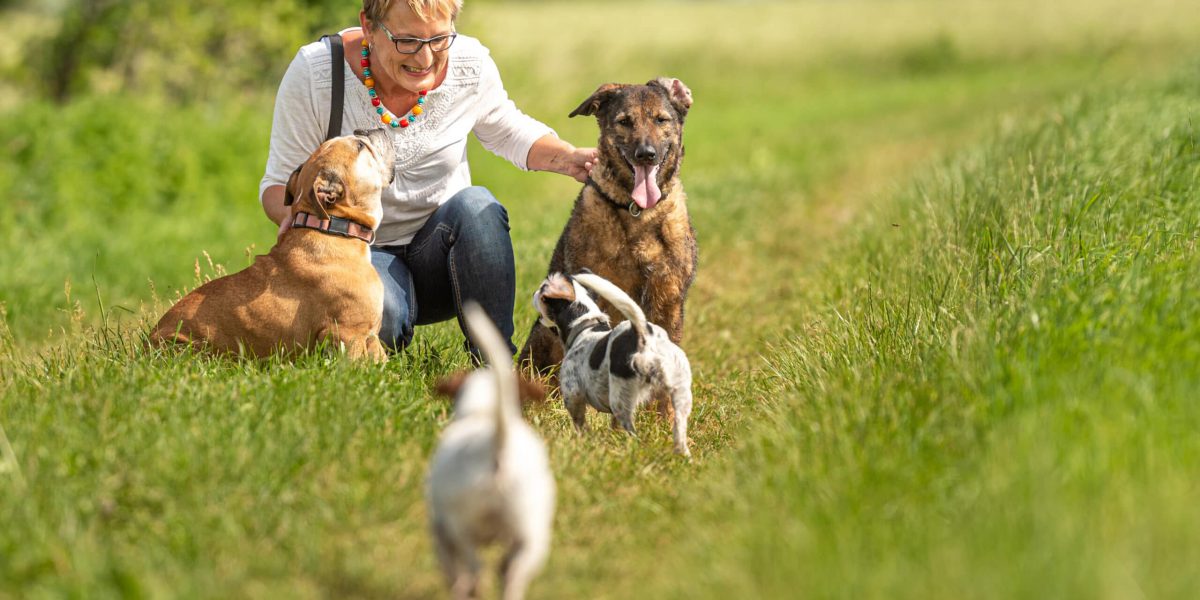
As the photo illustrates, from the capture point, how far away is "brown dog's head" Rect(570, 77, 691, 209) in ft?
16.3

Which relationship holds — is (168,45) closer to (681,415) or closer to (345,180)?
(345,180)

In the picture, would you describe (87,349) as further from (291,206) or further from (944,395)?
(944,395)

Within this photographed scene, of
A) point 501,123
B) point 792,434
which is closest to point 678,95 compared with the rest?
point 501,123

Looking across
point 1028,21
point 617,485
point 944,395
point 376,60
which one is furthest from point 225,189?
point 1028,21

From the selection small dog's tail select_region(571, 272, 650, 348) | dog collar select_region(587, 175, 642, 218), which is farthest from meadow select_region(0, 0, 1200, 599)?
dog collar select_region(587, 175, 642, 218)

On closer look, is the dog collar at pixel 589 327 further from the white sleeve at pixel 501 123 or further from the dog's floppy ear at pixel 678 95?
the dog's floppy ear at pixel 678 95

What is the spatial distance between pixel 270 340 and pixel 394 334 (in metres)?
0.68

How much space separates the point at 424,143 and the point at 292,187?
70 centimetres

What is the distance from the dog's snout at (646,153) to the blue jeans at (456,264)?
79 centimetres

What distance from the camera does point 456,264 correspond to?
500 centimetres

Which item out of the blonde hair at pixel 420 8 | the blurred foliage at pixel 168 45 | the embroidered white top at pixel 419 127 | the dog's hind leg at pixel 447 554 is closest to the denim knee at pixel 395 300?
the embroidered white top at pixel 419 127

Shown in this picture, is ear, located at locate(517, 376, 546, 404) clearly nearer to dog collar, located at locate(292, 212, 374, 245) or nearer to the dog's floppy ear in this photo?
dog collar, located at locate(292, 212, 374, 245)

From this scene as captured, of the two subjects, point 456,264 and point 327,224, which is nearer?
point 327,224

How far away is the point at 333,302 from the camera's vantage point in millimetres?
4336
